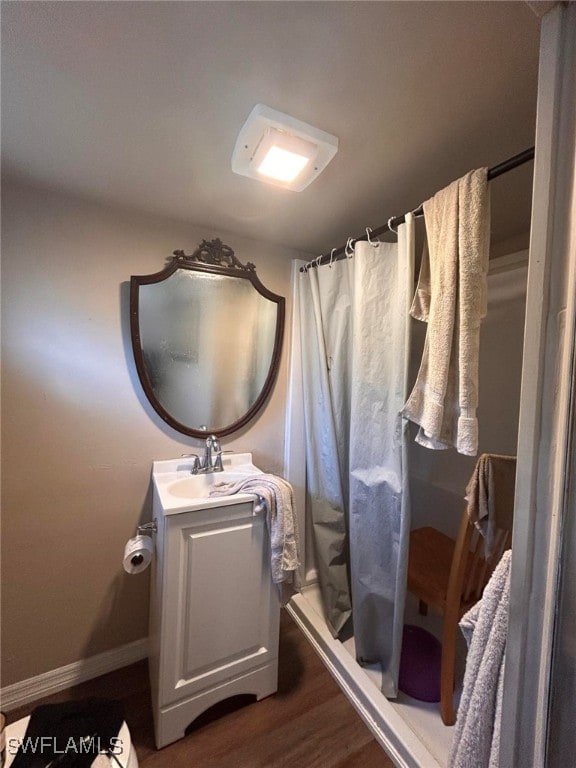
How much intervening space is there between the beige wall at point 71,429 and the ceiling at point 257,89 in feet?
0.71

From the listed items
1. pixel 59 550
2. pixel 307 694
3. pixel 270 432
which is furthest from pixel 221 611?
pixel 270 432

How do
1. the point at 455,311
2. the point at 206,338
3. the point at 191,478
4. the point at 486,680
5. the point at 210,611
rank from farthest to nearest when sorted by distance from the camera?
the point at 206,338 → the point at 191,478 → the point at 210,611 → the point at 455,311 → the point at 486,680

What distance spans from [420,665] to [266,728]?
73 cm

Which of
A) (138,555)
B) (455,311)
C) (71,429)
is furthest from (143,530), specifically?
(455,311)

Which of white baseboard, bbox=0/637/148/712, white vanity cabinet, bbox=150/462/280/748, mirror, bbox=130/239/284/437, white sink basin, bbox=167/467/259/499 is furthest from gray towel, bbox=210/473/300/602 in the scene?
white baseboard, bbox=0/637/148/712

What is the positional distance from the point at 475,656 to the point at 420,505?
4.99 ft

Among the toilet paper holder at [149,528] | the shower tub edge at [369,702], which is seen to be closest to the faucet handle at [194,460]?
the toilet paper holder at [149,528]

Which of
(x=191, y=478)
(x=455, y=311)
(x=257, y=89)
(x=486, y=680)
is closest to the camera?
(x=486, y=680)

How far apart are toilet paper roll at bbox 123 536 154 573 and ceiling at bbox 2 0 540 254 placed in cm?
144

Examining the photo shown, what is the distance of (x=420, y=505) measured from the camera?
2.05 m

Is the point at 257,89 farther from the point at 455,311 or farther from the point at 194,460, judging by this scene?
the point at 194,460

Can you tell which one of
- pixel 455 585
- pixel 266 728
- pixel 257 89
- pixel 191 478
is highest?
pixel 257 89

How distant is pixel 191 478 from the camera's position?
1417 mm

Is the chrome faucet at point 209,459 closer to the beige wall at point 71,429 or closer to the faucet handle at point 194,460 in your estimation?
the faucet handle at point 194,460
